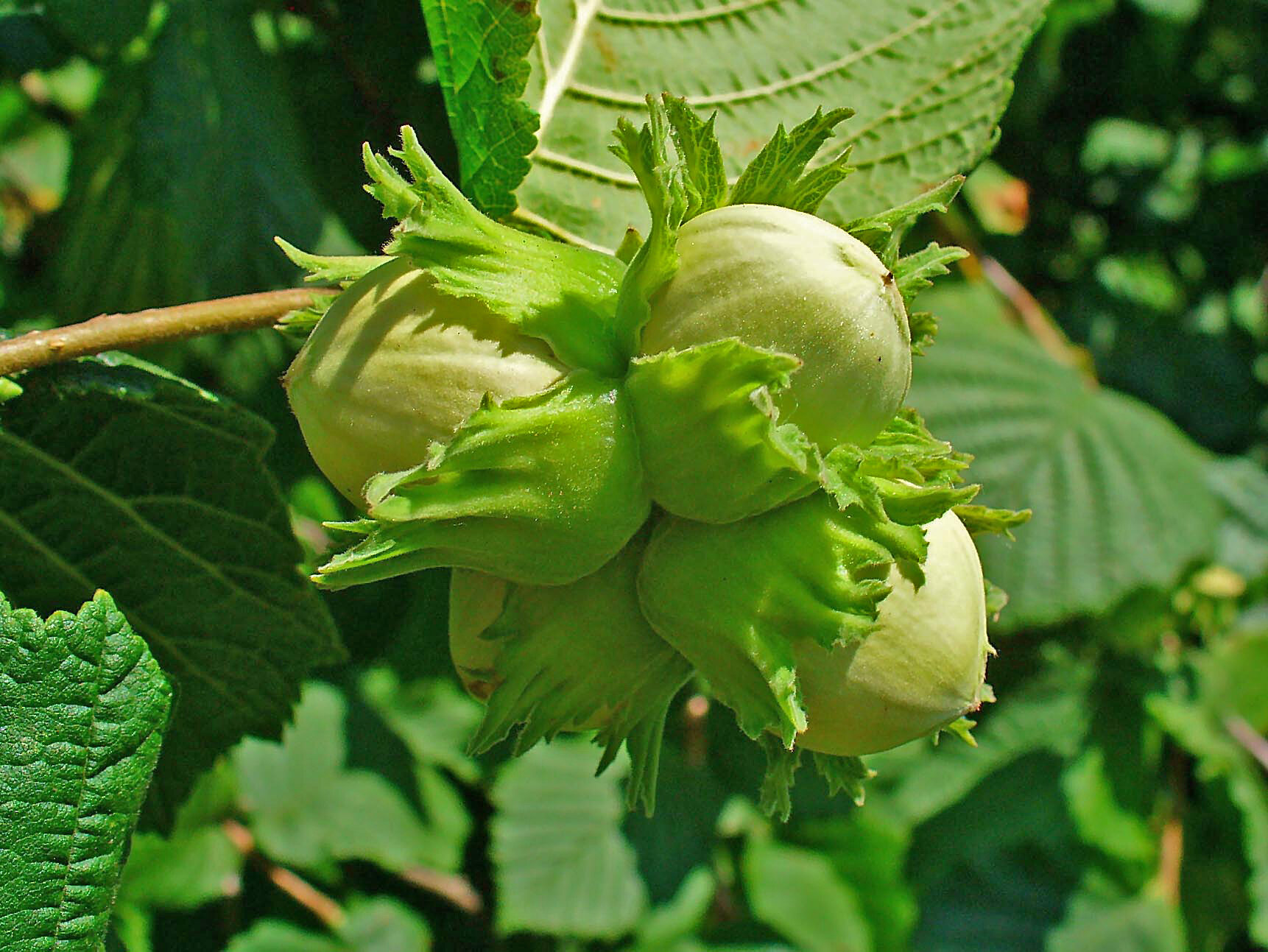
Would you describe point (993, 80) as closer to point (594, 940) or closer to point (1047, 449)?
point (1047, 449)

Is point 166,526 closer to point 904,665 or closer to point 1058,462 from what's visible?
point 904,665

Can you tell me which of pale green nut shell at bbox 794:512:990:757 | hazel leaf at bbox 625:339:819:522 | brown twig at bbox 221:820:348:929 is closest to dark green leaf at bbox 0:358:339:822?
hazel leaf at bbox 625:339:819:522

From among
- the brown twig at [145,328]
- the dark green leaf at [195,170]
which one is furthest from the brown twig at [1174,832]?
the brown twig at [145,328]

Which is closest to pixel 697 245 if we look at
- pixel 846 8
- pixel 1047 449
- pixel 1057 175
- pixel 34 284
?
pixel 846 8

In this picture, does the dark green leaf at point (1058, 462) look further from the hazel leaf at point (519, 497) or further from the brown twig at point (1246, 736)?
the hazel leaf at point (519, 497)

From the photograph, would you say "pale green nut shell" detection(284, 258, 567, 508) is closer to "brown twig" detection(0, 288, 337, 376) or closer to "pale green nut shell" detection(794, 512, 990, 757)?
"brown twig" detection(0, 288, 337, 376)

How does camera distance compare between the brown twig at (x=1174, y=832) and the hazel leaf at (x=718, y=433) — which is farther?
the brown twig at (x=1174, y=832)

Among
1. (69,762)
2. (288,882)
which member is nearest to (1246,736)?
(288,882)
